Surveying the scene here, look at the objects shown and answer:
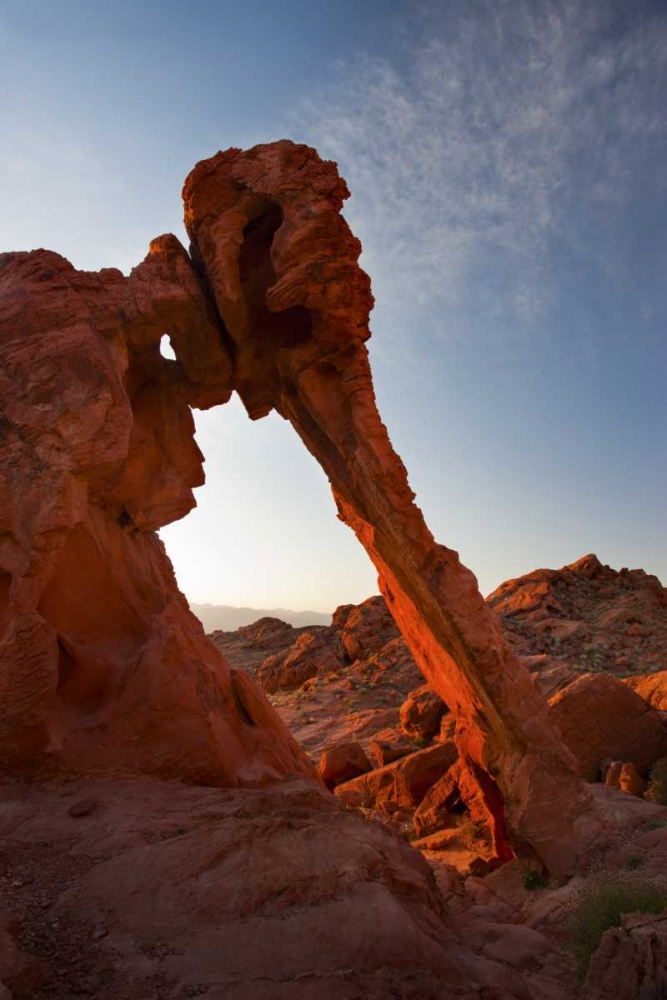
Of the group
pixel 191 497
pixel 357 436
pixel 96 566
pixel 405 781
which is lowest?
pixel 405 781

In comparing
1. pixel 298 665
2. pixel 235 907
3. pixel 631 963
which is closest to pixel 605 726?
pixel 631 963

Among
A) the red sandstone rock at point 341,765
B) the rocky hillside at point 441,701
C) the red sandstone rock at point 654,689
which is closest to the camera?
the rocky hillside at point 441,701

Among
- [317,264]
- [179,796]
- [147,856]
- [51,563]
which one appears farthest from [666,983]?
[317,264]

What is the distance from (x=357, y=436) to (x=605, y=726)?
9.82 meters

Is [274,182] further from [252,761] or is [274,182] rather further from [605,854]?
Answer: [605,854]

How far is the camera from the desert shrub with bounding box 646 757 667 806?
1275cm

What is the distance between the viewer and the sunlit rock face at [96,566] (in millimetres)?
8680

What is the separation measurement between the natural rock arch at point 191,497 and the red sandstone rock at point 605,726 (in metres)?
2.99

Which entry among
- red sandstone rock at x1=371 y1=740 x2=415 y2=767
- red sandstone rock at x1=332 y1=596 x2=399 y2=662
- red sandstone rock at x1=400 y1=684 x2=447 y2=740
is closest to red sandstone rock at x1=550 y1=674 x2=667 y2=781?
red sandstone rock at x1=371 y1=740 x2=415 y2=767

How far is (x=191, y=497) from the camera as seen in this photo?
1374cm

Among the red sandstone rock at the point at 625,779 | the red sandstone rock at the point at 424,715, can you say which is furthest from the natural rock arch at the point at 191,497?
the red sandstone rock at the point at 424,715

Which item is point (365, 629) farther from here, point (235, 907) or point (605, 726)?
point (235, 907)

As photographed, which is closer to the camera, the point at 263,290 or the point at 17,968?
the point at 17,968

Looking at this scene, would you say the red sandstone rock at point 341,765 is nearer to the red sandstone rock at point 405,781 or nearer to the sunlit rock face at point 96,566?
the red sandstone rock at point 405,781
